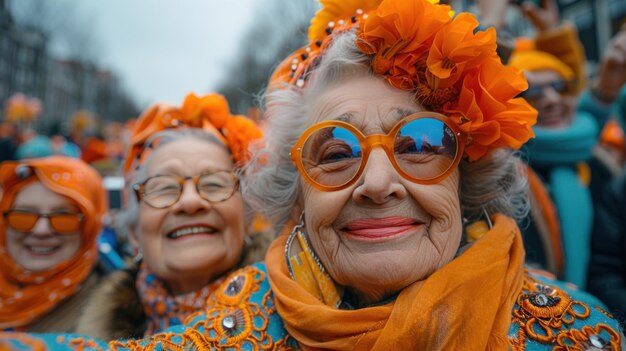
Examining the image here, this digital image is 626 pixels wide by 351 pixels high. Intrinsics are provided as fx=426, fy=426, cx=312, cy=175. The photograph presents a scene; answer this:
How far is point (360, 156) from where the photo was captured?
146 centimetres

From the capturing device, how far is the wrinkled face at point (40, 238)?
8.54 feet

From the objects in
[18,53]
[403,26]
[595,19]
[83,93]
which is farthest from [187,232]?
[83,93]

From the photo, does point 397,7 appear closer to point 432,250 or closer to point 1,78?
point 432,250

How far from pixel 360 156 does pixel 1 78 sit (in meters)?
27.3

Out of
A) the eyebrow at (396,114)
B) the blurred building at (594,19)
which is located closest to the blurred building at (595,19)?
the blurred building at (594,19)

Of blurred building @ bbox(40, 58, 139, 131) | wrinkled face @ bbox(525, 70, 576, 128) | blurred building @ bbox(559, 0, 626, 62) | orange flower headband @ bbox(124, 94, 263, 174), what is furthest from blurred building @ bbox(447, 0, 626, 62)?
blurred building @ bbox(40, 58, 139, 131)

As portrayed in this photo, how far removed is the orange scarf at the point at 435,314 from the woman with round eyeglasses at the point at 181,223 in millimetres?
802

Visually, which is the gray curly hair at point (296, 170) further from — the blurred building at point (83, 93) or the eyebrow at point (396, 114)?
the blurred building at point (83, 93)

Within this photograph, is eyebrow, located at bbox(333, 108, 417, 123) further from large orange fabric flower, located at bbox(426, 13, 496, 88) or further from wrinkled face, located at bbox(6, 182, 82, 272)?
wrinkled face, located at bbox(6, 182, 82, 272)

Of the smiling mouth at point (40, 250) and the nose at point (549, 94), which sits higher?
the nose at point (549, 94)

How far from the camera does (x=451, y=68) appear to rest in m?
1.45

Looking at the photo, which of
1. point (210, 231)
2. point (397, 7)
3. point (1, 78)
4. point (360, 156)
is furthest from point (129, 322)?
point (1, 78)

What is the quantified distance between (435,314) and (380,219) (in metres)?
0.34

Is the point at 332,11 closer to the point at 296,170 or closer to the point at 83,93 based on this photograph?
the point at 296,170
